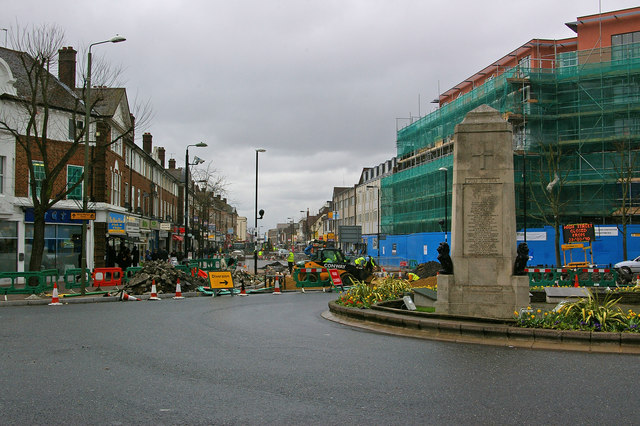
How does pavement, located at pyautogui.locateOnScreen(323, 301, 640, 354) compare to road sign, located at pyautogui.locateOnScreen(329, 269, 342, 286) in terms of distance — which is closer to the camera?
pavement, located at pyautogui.locateOnScreen(323, 301, 640, 354)

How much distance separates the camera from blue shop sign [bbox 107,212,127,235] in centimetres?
3512

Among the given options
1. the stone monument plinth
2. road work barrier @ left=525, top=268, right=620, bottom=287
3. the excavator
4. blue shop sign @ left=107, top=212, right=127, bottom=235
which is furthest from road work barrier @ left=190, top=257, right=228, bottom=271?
the stone monument plinth

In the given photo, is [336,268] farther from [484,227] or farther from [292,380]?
[292,380]

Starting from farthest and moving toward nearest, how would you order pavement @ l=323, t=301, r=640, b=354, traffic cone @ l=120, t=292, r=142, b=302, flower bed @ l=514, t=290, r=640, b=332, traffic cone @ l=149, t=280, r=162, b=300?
1. traffic cone @ l=149, t=280, r=162, b=300
2. traffic cone @ l=120, t=292, r=142, b=302
3. flower bed @ l=514, t=290, r=640, b=332
4. pavement @ l=323, t=301, r=640, b=354

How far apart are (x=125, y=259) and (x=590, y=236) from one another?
2529 centimetres

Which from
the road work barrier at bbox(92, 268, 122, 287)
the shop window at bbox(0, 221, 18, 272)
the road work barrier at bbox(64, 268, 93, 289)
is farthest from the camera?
the shop window at bbox(0, 221, 18, 272)

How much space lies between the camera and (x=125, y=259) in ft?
109

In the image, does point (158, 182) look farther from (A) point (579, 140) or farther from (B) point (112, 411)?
(B) point (112, 411)

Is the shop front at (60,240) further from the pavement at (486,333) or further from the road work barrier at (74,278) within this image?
the pavement at (486,333)

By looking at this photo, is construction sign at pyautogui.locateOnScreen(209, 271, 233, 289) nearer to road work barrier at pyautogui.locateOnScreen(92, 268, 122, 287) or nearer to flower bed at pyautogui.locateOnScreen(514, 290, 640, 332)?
road work barrier at pyautogui.locateOnScreen(92, 268, 122, 287)

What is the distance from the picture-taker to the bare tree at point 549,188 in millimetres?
39594

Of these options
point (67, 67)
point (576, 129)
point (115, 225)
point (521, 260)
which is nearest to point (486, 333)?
point (521, 260)

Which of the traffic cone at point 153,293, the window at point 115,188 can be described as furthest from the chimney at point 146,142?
Result: the traffic cone at point 153,293

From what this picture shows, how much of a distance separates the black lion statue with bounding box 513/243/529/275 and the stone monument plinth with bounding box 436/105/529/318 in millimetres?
131
